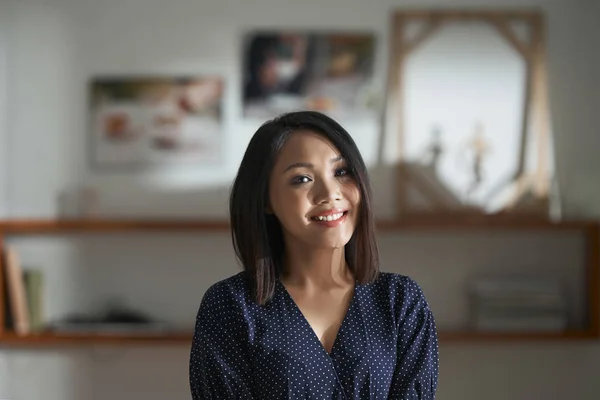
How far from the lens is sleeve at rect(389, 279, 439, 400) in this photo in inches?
54.9

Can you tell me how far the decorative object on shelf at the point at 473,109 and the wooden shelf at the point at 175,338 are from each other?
440mm

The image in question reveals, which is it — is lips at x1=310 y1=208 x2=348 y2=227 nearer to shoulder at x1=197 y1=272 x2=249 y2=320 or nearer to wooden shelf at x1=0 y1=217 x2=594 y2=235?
shoulder at x1=197 y1=272 x2=249 y2=320

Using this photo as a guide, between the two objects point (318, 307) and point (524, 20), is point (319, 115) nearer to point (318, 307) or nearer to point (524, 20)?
point (318, 307)

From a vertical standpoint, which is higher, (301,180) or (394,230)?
(301,180)

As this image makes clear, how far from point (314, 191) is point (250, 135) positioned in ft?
5.68

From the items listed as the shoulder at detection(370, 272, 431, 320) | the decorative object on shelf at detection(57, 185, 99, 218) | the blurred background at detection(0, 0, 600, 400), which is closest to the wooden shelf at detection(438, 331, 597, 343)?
the blurred background at detection(0, 0, 600, 400)

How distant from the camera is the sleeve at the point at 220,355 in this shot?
137cm

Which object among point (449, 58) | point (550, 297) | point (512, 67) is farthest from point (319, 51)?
Result: point (550, 297)

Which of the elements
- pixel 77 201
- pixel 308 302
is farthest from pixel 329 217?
pixel 77 201

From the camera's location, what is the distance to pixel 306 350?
1380mm

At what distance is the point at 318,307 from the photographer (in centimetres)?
146

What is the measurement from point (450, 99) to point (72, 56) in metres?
1.37

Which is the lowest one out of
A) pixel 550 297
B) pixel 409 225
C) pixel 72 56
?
pixel 550 297

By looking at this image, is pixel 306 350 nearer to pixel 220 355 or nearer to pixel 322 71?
pixel 220 355
